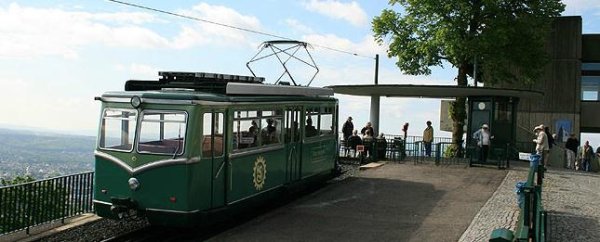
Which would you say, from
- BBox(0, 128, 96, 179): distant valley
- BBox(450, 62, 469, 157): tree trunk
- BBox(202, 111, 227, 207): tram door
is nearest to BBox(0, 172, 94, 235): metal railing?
BBox(0, 128, 96, 179): distant valley

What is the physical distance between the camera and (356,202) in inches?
545

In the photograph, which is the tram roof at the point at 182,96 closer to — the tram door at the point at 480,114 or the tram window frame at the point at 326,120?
the tram window frame at the point at 326,120

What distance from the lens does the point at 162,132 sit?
10.6 m

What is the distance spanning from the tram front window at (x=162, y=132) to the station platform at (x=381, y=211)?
1736 mm

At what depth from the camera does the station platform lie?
10.6 metres

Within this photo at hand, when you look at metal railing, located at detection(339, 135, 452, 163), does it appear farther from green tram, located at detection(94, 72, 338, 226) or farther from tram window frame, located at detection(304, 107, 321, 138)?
green tram, located at detection(94, 72, 338, 226)

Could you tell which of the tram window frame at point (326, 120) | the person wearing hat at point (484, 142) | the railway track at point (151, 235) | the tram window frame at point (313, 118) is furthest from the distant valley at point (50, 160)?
the person wearing hat at point (484, 142)

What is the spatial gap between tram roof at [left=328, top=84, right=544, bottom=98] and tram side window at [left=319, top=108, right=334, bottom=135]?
5576 mm

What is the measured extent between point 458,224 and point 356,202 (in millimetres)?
2928

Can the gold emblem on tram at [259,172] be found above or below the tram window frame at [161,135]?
below

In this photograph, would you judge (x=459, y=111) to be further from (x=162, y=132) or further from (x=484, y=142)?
(x=162, y=132)

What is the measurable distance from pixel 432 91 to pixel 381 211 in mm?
10526

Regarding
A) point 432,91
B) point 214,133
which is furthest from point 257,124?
point 432,91

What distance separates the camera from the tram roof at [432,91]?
69.7 ft
